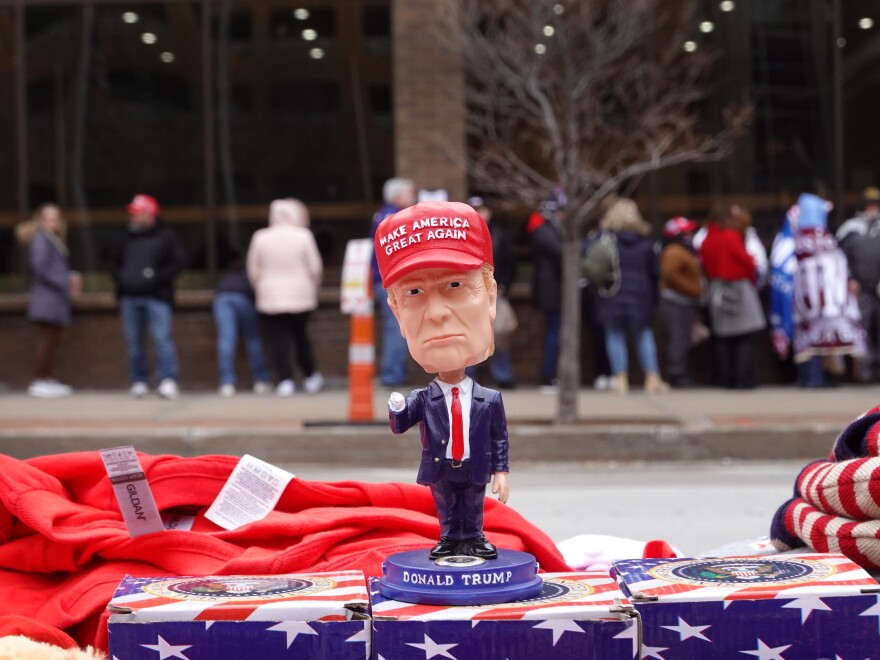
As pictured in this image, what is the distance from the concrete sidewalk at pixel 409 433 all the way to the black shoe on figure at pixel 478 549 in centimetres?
650

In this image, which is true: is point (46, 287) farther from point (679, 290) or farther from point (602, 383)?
point (679, 290)

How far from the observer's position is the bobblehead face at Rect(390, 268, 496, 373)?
2.62 meters

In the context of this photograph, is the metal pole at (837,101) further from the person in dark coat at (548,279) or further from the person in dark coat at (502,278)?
the person in dark coat at (502,278)

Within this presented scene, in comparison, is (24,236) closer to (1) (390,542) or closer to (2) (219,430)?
(2) (219,430)

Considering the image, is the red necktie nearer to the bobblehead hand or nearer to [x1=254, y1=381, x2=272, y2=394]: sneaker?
A: the bobblehead hand

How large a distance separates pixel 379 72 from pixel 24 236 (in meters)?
4.05

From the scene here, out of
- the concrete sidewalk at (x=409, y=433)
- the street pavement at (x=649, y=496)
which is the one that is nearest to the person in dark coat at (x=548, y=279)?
the concrete sidewalk at (x=409, y=433)

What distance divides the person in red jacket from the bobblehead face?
9.87 m

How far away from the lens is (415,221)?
2586mm

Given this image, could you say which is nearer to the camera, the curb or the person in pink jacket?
the curb

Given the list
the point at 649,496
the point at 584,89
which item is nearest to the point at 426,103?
the point at 584,89

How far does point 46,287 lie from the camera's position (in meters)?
12.5

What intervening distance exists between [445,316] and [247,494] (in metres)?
1.00

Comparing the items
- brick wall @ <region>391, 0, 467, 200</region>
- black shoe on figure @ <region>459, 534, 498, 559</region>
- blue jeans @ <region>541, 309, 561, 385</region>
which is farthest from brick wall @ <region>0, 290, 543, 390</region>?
black shoe on figure @ <region>459, 534, 498, 559</region>
